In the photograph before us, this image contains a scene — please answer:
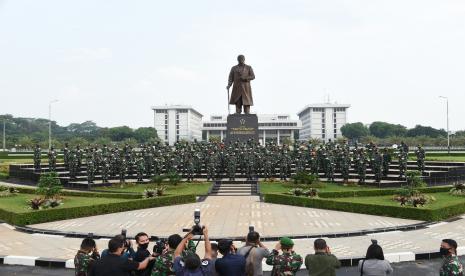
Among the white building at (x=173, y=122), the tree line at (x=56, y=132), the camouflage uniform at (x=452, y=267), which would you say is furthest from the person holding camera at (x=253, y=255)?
the white building at (x=173, y=122)

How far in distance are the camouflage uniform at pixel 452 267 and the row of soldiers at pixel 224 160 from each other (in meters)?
17.5

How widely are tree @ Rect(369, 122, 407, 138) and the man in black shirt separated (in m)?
114

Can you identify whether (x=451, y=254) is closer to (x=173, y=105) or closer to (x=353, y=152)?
(x=353, y=152)

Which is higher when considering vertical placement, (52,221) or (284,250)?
(284,250)

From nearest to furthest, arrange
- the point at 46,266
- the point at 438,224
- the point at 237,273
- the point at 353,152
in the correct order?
the point at 237,273, the point at 46,266, the point at 438,224, the point at 353,152

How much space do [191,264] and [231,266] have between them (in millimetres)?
505

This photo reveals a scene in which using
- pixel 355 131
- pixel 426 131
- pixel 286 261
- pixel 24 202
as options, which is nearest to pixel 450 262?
pixel 286 261

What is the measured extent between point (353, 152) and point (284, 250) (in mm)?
A: 18907

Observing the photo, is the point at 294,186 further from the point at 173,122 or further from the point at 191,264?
the point at 173,122

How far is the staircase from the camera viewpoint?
21.1m

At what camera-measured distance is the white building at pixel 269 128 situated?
383 ft

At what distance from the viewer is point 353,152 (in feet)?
75.2

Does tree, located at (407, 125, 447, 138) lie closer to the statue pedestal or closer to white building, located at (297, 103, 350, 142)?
white building, located at (297, 103, 350, 142)

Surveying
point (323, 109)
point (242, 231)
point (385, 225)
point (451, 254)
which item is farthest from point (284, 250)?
point (323, 109)
